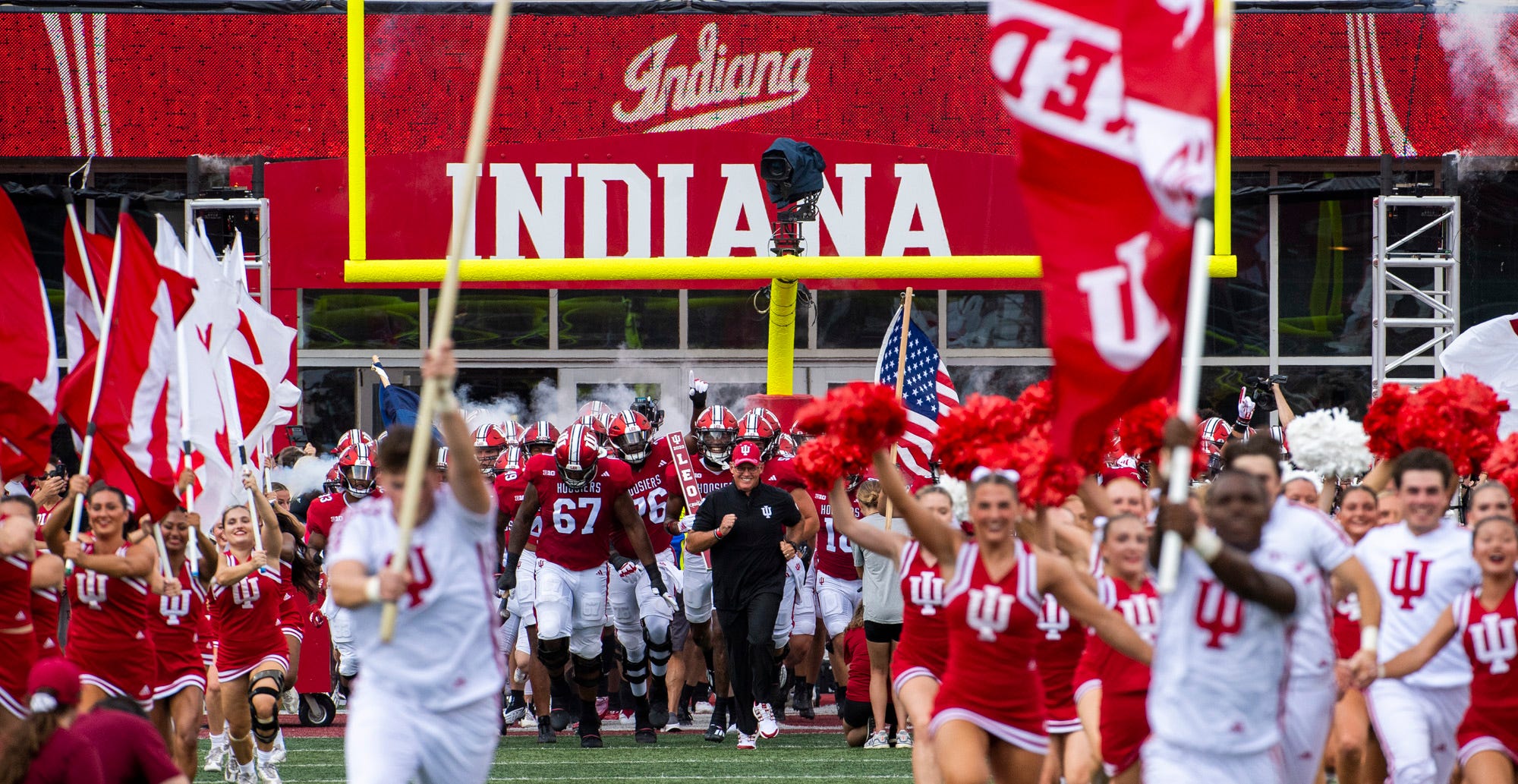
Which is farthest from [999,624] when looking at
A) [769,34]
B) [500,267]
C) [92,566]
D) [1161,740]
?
[769,34]

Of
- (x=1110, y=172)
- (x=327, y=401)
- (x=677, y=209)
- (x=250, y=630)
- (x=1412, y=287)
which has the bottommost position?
(x=250, y=630)

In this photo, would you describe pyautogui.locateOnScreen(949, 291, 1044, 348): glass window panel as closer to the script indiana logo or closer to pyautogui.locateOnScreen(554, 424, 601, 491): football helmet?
the script indiana logo

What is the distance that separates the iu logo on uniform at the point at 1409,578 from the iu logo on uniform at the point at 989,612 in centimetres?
168

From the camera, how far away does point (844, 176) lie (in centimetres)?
1664

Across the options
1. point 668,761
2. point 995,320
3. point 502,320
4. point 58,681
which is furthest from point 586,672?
point 995,320

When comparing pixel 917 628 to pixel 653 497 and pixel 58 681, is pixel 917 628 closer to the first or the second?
pixel 58 681

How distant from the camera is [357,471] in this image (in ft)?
46.3

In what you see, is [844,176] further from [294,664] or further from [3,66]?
[3,66]

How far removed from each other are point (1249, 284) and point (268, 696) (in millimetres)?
13070

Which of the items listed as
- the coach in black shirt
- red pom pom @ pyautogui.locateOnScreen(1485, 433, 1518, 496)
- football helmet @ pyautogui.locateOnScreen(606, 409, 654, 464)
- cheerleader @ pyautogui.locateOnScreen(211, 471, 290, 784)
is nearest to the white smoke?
football helmet @ pyautogui.locateOnScreen(606, 409, 654, 464)

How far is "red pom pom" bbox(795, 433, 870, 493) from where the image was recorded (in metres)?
8.13

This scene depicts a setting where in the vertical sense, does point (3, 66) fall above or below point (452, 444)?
above

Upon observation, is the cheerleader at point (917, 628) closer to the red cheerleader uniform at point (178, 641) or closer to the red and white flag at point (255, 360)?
the red cheerleader uniform at point (178, 641)

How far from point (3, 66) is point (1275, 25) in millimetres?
13597
